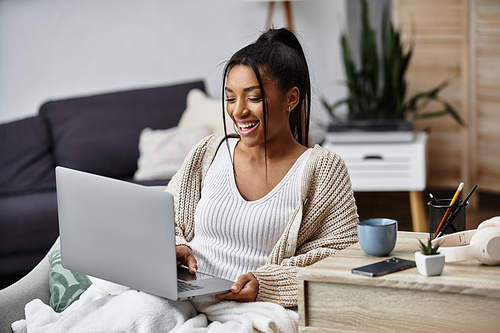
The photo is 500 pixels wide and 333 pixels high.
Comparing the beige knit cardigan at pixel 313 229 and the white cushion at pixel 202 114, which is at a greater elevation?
the white cushion at pixel 202 114

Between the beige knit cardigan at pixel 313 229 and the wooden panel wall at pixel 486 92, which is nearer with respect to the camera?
the beige knit cardigan at pixel 313 229

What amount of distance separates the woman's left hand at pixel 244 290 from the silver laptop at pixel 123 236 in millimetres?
22

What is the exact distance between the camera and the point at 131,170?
322 centimetres

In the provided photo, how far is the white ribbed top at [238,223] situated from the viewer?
4.58 feet

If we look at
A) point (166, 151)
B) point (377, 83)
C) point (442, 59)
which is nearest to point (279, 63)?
point (166, 151)

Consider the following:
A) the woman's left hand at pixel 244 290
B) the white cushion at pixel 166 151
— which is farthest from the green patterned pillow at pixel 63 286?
the white cushion at pixel 166 151

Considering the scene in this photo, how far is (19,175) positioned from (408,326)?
252 cm

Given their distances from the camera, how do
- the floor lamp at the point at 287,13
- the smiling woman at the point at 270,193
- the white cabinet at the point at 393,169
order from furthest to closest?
the floor lamp at the point at 287,13 < the white cabinet at the point at 393,169 < the smiling woman at the point at 270,193

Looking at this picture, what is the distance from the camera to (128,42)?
145 inches

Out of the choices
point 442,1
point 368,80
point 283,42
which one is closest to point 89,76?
point 368,80

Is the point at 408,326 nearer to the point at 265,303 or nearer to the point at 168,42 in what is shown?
the point at 265,303

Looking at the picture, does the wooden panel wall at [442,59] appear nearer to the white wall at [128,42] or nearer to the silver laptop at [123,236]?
the white wall at [128,42]

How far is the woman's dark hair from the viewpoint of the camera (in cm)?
140

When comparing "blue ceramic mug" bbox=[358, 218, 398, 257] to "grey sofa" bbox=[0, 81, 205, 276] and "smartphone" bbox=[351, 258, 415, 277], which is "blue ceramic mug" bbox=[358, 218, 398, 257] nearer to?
"smartphone" bbox=[351, 258, 415, 277]
